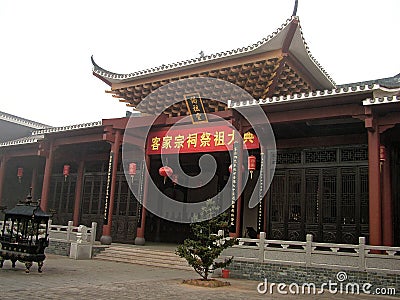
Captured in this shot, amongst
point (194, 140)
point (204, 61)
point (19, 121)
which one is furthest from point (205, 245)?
point (19, 121)

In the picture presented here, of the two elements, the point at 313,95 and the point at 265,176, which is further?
the point at 265,176

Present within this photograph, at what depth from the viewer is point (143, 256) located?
1181 cm

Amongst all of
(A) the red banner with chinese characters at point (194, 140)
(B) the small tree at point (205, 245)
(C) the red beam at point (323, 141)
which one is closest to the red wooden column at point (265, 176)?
(C) the red beam at point (323, 141)

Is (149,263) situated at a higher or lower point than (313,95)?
lower

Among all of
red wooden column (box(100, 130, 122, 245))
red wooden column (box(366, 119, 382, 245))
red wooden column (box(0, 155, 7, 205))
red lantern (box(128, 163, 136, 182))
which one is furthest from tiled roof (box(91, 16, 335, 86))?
red wooden column (box(0, 155, 7, 205))

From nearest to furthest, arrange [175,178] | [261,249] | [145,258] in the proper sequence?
1. [261,249]
2. [145,258]
3. [175,178]

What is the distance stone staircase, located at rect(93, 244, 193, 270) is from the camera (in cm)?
1093

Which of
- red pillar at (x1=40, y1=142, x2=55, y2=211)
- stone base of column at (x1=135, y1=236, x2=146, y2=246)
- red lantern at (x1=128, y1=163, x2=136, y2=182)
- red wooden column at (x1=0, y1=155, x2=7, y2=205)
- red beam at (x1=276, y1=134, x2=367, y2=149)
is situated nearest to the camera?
red beam at (x1=276, y1=134, x2=367, y2=149)

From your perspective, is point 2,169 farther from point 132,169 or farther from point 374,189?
point 374,189

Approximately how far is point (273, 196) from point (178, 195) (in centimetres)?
569

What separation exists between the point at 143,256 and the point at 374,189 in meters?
6.45

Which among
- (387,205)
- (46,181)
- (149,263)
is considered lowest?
(149,263)

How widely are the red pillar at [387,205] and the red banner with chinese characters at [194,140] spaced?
3.24 metres

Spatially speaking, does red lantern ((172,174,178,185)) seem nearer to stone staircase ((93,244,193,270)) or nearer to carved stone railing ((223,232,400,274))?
stone staircase ((93,244,193,270))
